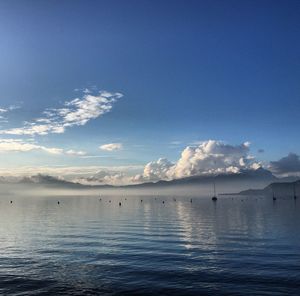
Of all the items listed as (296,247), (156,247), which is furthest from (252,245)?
(156,247)

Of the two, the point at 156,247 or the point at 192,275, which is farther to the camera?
the point at 156,247

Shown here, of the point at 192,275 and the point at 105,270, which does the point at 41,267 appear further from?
the point at 192,275

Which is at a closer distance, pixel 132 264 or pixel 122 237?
pixel 132 264

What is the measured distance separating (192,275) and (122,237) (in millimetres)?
33804

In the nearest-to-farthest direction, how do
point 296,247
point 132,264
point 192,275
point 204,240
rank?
point 192,275 < point 132,264 < point 296,247 < point 204,240

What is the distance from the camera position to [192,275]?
39062mm

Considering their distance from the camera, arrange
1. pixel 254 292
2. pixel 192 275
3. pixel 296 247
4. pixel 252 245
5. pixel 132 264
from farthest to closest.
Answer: pixel 252 245, pixel 296 247, pixel 132 264, pixel 192 275, pixel 254 292

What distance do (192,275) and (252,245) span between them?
80.8 feet

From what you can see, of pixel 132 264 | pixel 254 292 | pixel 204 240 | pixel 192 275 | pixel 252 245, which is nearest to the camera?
pixel 254 292

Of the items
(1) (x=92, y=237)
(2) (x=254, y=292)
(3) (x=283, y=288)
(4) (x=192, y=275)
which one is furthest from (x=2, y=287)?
(1) (x=92, y=237)

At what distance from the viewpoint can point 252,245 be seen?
2368 inches

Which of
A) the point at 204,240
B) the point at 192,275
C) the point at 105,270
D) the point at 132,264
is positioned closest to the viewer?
the point at 192,275

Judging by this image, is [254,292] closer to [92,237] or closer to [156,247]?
[156,247]

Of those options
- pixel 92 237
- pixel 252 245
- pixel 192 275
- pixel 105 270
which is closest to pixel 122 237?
pixel 92 237
